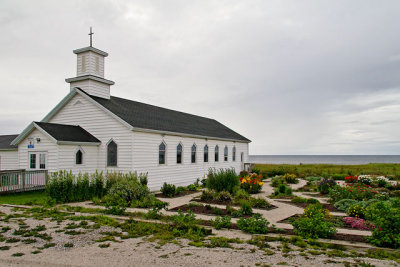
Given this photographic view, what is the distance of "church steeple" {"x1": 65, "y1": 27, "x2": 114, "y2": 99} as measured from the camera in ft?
65.4

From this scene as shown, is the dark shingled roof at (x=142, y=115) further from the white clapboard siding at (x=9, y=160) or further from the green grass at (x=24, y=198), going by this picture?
the white clapboard siding at (x=9, y=160)

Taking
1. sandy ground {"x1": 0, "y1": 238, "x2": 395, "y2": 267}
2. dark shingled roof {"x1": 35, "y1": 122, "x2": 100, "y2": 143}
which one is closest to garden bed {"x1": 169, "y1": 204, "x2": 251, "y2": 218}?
sandy ground {"x1": 0, "y1": 238, "x2": 395, "y2": 267}

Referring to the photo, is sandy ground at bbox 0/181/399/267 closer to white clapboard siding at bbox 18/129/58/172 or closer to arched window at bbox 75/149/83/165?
white clapboard siding at bbox 18/129/58/172

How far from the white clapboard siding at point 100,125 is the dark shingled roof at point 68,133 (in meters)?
0.38

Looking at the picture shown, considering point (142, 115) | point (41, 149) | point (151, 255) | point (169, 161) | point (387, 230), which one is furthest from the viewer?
point (142, 115)

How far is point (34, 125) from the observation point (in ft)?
55.8

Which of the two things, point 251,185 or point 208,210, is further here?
point 251,185

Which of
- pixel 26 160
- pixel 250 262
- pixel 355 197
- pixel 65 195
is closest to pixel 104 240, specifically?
pixel 250 262

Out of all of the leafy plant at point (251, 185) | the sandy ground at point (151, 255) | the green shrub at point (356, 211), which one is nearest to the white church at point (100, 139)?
the leafy plant at point (251, 185)

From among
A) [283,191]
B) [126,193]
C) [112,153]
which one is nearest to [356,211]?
[283,191]

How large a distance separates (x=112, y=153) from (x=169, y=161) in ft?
12.1

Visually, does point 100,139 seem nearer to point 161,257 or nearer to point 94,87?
point 94,87

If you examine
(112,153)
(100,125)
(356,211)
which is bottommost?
(356,211)

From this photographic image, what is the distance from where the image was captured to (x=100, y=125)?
61.1 feet
